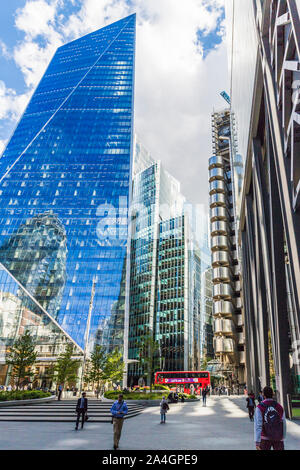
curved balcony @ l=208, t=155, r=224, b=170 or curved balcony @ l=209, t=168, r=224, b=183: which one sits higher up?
curved balcony @ l=208, t=155, r=224, b=170

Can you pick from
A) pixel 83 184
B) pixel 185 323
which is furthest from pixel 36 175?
pixel 185 323

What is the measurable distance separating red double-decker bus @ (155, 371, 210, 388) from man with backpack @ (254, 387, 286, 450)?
4552 centimetres

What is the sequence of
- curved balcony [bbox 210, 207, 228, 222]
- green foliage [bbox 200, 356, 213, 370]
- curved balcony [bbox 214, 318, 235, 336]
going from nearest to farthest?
curved balcony [bbox 214, 318, 235, 336] → curved balcony [bbox 210, 207, 228, 222] → green foliage [bbox 200, 356, 213, 370]

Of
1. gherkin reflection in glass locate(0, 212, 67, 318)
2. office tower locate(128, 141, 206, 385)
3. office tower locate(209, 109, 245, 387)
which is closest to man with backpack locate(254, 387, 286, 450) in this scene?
office tower locate(209, 109, 245, 387)

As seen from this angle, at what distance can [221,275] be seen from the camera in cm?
6775

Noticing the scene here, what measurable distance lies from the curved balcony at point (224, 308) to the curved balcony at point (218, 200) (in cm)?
2224

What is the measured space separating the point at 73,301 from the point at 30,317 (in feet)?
27.8

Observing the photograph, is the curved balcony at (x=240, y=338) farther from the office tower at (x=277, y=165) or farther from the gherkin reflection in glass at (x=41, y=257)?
the office tower at (x=277, y=165)

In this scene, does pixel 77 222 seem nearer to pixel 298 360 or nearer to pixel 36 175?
pixel 36 175

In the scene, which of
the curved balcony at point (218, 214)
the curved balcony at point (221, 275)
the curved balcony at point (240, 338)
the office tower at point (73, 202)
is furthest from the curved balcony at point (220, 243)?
the office tower at point (73, 202)

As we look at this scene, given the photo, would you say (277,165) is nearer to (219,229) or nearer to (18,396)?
(18,396)

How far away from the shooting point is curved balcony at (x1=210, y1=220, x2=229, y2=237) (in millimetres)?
71312

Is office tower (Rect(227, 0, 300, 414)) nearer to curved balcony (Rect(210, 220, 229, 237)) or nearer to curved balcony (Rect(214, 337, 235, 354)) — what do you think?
curved balcony (Rect(214, 337, 235, 354))

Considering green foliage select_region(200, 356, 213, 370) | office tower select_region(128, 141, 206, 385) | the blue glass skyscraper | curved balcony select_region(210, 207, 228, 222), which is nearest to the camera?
the blue glass skyscraper
